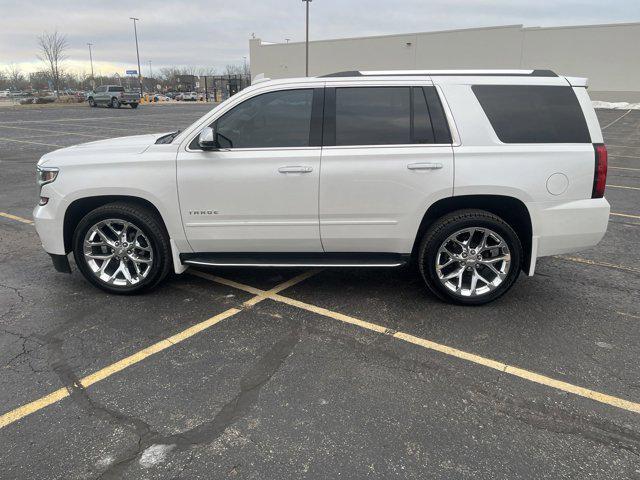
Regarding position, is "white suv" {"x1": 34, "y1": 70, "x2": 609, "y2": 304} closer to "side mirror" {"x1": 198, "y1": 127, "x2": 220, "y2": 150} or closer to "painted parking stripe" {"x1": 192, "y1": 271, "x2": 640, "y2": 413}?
"side mirror" {"x1": 198, "y1": 127, "x2": 220, "y2": 150}

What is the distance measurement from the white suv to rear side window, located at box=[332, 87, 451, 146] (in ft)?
0.03

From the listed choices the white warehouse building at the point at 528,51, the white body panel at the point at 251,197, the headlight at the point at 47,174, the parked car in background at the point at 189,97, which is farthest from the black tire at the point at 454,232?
the parked car in background at the point at 189,97

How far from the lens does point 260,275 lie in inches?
202

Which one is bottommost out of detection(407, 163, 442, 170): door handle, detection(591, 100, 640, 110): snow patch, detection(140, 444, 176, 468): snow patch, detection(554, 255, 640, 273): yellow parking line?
detection(140, 444, 176, 468): snow patch

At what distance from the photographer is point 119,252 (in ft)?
14.7

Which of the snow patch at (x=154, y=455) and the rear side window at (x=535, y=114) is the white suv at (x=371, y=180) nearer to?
the rear side window at (x=535, y=114)

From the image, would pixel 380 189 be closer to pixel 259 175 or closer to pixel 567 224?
pixel 259 175

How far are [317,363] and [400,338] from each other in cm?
74

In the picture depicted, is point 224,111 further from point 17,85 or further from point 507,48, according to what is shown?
point 17,85

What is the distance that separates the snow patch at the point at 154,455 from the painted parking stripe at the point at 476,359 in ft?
6.05

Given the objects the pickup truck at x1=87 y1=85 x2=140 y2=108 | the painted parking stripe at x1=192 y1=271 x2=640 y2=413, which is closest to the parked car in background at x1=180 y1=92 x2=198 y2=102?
the pickup truck at x1=87 y1=85 x2=140 y2=108

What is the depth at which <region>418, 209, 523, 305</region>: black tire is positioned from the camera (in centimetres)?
416

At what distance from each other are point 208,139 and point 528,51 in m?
50.3

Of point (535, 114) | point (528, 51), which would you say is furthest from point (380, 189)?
point (528, 51)
